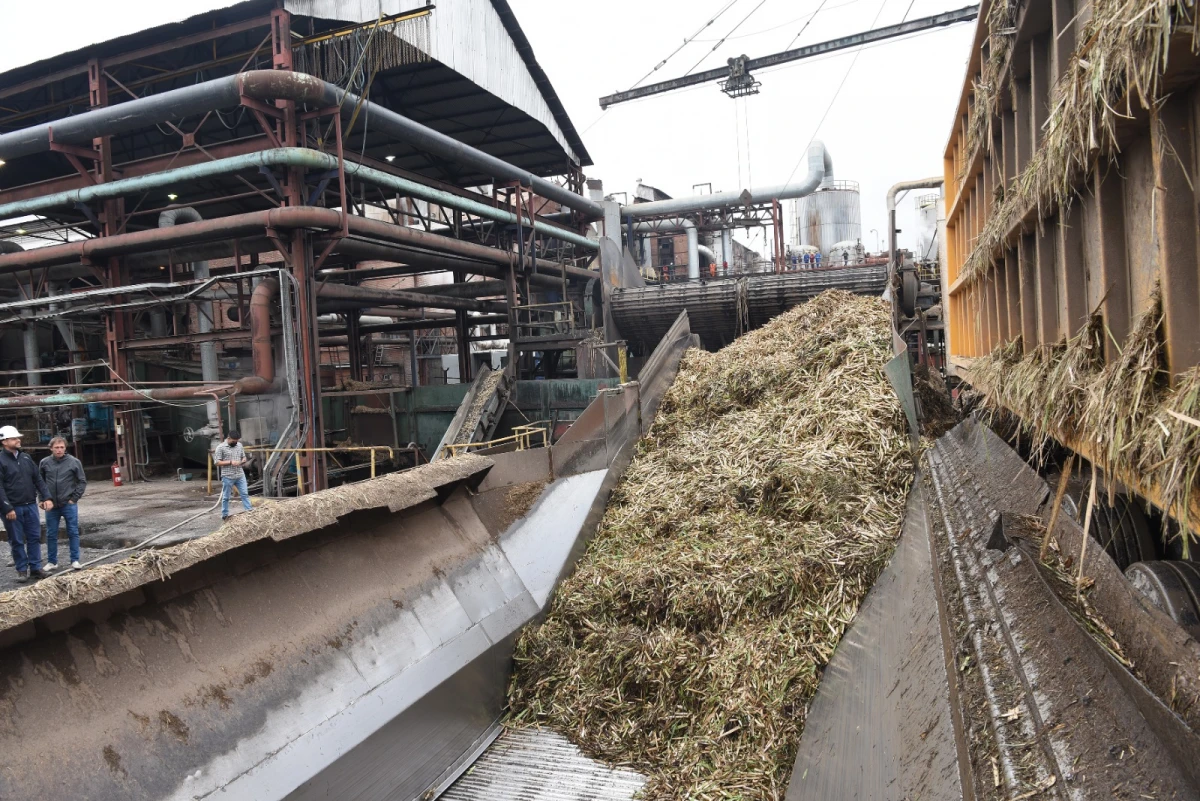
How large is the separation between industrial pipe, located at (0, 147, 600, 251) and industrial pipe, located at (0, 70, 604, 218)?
0.70 m

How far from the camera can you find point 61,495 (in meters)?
6.27

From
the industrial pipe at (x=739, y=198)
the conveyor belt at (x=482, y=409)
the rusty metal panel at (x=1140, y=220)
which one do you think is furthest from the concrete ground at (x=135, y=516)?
the industrial pipe at (x=739, y=198)

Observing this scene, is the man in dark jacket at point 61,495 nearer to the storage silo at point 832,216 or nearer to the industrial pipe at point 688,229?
the industrial pipe at point 688,229

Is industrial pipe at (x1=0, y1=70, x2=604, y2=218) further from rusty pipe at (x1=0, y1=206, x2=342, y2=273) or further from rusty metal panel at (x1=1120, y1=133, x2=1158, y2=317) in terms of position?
rusty metal panel at (x1=1120, y1=133, x2=1158, y2=317)

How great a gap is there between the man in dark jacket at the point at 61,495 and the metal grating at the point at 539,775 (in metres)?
4.83

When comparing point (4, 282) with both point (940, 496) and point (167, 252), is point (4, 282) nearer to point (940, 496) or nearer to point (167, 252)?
point (167, 252)

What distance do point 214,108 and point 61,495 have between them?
6000mm

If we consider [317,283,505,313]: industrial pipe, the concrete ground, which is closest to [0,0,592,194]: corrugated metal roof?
[317,283,505,313]: industrial pipe

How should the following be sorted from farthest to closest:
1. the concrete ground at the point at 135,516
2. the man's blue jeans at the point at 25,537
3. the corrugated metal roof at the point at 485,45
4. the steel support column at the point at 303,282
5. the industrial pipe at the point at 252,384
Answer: the corrugated metal roof at the point at 485,45
the industrial pipe at the point at 252,384
the steel support column at the point at 303,282
the concrete ground at the point at 135,516
the man's blue jeans at the point at 25,537

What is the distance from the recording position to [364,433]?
14.0m

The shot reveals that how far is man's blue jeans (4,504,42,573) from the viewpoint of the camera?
19.7 ft

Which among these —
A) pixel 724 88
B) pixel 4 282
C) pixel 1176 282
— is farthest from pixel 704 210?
pixel 1176 282

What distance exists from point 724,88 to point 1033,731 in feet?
112

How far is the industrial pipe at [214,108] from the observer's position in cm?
895
